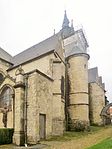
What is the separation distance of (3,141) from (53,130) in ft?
15.9

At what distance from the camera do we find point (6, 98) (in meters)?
22.6

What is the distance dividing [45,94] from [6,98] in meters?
4.22

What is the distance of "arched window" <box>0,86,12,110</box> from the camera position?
22053 mm

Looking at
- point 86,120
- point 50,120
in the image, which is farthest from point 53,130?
point 86,120

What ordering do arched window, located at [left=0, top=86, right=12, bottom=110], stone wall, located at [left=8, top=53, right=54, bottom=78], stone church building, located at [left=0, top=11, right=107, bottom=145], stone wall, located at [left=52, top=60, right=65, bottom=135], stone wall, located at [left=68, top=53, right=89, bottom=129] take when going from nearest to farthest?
→ stone church building, located at [left=0, top=11, right=107, bottom=145] < stone wall, located at [left=52, top=60, right=65, bottom=135] < arched window, located at [left=0, top=86, right=12, bottom=110] < stone wall, located at [left=8, top=53, right=54, bottom=78] < stone wall, located at [left=68, top=53, right=89, bottom=129]

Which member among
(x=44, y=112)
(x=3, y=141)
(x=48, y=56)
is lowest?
(x=3, y=141)

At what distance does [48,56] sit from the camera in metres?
24.6

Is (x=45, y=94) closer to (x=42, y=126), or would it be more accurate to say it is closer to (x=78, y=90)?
(x=42, y=126)

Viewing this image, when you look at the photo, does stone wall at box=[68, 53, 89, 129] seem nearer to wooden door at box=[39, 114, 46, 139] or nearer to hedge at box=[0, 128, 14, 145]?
wooden door at box=[39, 114, 46, 139]

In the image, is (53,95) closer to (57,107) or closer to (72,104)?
(57,107)

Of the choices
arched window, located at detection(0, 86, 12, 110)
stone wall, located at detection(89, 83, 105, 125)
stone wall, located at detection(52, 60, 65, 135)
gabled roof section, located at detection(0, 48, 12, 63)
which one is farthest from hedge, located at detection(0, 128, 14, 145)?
stone wall, located at detection(89, 83, 105, 125)

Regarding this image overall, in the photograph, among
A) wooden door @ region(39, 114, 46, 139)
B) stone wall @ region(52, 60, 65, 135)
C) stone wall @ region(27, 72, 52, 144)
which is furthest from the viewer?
stone wall @ region(52, 60, 65, 135)

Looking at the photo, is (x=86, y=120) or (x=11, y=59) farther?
(x=11, y=59)

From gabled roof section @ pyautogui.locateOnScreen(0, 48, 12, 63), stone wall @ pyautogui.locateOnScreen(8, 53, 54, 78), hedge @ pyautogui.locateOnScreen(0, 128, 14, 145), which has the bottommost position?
hedge @ pyautogui.locateOnScreen(0, 128, 14, 145)
